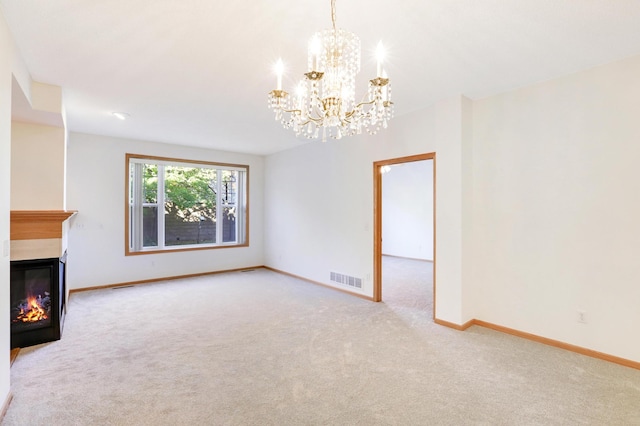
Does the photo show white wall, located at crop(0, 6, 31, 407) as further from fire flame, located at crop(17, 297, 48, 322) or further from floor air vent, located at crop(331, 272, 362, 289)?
floor air vent, located at crop(331, 272, 362, 289)

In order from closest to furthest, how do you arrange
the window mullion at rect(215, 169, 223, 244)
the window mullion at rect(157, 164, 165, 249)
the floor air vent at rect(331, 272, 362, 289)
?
the floor air vent at rect(331, 272, 362, 289), the window mullion at rect(157, 164, 165, 249), the window mullion at rect(215, 169, 223, 244)

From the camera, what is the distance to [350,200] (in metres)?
5.02

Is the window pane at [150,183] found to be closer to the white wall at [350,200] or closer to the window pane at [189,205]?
the window pane at [189,205]

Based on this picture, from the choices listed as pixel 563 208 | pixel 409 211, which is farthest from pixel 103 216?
pixel 409 211

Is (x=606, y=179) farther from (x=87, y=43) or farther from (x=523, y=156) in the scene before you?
(x=87, y=43)

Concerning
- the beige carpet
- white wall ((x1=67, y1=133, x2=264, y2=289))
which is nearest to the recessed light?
white wall ((x1=67, y1=133, x2=264, y2=289))

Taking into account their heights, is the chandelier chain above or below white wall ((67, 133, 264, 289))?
above

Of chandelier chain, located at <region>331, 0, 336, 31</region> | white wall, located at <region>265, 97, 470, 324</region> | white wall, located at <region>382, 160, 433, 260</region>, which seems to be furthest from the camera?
white wall, located at <region>382, 160, 433, 260</region>

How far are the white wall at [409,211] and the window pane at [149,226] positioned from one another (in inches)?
238

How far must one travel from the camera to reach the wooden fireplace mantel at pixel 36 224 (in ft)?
9.61

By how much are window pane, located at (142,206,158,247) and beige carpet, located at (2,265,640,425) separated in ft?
6.85

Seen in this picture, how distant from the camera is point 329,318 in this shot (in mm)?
3850

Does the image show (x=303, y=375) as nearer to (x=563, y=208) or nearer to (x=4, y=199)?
(x=4, y=199)

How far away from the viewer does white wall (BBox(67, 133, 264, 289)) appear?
510 cm
